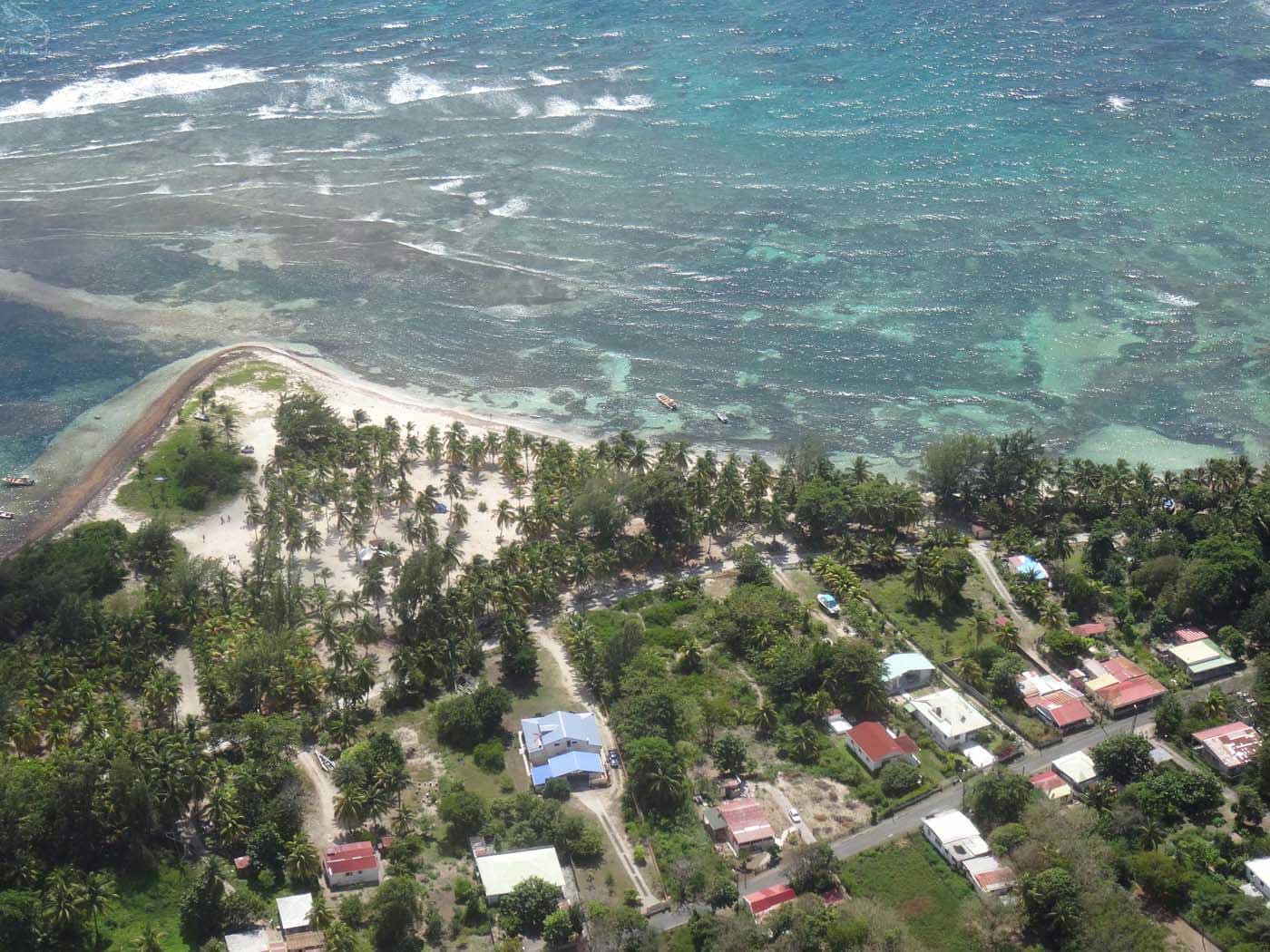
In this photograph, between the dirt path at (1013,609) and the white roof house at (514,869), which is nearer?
the white roof house at (514,869)

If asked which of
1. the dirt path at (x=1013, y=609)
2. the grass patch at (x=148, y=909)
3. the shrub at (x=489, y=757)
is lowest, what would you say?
the dirt path at (x=1013, y=609)

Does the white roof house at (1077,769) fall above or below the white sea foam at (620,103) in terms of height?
below

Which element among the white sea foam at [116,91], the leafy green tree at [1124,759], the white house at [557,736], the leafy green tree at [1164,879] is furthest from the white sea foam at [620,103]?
the leafy green tree at [1164,879]

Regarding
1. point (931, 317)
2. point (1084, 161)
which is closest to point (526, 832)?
point (931, 317)

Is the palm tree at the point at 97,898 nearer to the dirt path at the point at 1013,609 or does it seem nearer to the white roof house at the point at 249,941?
the white roof house at the point at 249,941

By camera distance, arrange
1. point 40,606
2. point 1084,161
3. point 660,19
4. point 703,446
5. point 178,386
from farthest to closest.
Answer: point 660,19, point 1084,161, point 178,386, point 703,446, point 40,606

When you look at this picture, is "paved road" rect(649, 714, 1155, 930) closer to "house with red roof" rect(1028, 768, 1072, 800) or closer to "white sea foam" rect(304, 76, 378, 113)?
"house with red roof" rect(1028, 768, 1072, 800)

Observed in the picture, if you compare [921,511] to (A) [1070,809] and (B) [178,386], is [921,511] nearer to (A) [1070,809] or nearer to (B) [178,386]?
(A) [1070,809]
